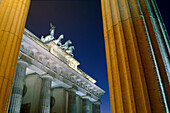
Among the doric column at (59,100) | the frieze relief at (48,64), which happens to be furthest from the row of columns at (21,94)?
the frieze relief at (48,64)

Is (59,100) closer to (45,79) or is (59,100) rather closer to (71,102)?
(71,102)

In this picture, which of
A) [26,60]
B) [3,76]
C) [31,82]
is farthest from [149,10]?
Answer: [31,82]

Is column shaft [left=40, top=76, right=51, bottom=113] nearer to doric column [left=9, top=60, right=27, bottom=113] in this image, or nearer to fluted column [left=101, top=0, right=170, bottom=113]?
doric column [left=9, top=60, right=27, bottom=113]

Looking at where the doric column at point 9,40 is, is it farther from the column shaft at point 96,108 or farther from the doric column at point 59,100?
the column shaft at point 96,108

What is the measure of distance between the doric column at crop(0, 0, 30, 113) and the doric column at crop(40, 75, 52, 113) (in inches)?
827

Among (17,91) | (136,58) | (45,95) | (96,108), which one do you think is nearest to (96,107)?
(96,108)

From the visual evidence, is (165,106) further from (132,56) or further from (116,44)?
(116,44)

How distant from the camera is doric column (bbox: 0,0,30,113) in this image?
25.2 ft

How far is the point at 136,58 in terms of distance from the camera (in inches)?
276

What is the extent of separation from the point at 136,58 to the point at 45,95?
24.6 m

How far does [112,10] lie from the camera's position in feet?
30.2

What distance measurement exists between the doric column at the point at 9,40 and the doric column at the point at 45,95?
21010 millimetres

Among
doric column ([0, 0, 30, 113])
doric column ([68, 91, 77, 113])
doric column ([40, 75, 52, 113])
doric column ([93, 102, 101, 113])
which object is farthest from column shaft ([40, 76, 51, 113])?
doric column ([93, 102, 101, 113])

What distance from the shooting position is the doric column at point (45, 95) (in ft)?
90.6
